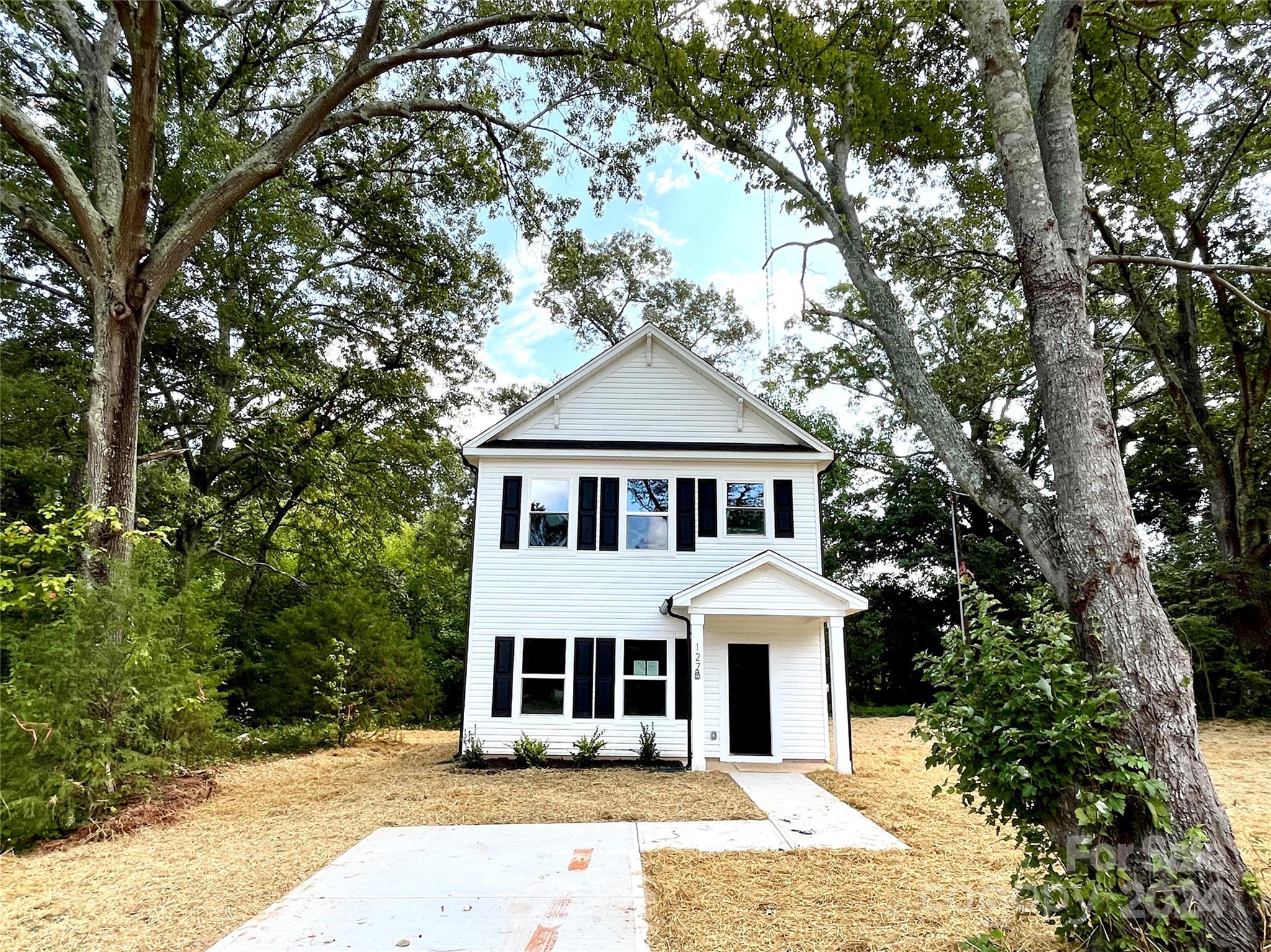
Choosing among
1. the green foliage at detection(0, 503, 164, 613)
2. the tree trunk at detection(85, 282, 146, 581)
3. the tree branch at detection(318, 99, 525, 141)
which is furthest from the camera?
the tree branch at detection(318, 99, 525, 141)

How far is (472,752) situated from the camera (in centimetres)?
1032

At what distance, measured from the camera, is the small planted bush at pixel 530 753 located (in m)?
10.3

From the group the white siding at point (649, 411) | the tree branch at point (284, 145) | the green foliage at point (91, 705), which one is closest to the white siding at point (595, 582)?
the white siding at point (649, 411)

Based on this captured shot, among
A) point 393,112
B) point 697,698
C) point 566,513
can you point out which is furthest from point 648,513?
point 393,112

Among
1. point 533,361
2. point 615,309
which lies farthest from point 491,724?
point 615,309

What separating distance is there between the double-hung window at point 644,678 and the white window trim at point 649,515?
1.53m

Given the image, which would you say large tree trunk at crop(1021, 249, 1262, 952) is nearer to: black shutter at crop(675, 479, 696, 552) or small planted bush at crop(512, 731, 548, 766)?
black shutter at crop(675, 479, 696, 552)

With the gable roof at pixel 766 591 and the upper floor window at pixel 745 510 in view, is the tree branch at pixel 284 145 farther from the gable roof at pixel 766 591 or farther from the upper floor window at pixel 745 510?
the gable roof at pixel 766 591

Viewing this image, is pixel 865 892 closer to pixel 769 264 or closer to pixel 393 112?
pixel 769 264

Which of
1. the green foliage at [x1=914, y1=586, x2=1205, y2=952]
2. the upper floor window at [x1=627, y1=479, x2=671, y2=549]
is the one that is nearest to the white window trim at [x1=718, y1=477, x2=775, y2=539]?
the upper floor window at [x1=627, y1=479, x2=671, y2=549]

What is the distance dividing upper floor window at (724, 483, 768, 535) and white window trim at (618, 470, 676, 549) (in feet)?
2.38

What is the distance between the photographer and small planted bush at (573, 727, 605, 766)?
10.3 m

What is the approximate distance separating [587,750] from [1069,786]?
826cm

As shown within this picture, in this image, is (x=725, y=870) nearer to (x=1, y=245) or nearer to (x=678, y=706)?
(x=678, y=706)
